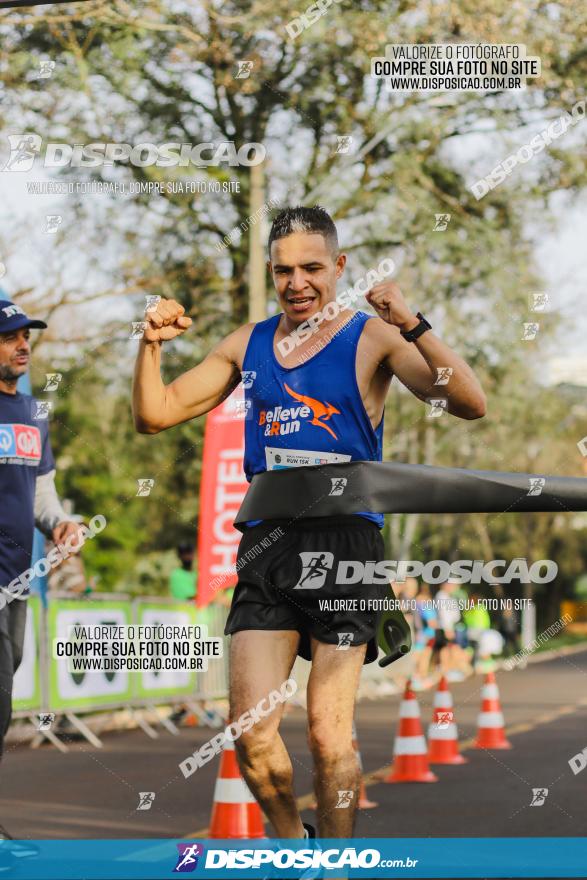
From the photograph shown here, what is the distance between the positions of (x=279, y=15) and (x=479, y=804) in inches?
226

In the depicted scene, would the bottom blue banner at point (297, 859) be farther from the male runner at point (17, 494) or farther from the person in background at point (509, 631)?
the person in background at point (509, 631)

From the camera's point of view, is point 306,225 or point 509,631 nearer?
point 306,225

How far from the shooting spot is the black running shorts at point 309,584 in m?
3.93

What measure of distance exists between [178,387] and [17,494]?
1442 mm

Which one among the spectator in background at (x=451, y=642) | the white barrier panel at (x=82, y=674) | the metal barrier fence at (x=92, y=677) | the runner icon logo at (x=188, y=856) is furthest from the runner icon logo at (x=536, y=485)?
the spectator in background at (x=451, y=642)

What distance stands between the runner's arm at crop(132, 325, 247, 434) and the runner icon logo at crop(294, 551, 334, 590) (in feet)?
1.87

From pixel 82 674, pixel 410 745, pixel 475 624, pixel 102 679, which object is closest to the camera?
pixel 410 745

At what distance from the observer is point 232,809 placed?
5.62 m

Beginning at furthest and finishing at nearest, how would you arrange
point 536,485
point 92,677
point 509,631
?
point 509,631 → point 92,677 → point 536,485

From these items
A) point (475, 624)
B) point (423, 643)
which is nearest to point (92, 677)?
point (423, 643)

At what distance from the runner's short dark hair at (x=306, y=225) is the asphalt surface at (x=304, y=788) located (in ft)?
8.81

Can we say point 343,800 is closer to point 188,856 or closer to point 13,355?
point 188,856

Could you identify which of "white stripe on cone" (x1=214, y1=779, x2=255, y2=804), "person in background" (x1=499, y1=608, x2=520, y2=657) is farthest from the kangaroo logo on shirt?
"person in background" (x1=499, y1=608, x2=520, y2=657)

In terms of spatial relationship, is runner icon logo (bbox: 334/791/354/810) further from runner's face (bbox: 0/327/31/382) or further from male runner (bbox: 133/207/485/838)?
runner's face (bbox: 0/327/31/382)
